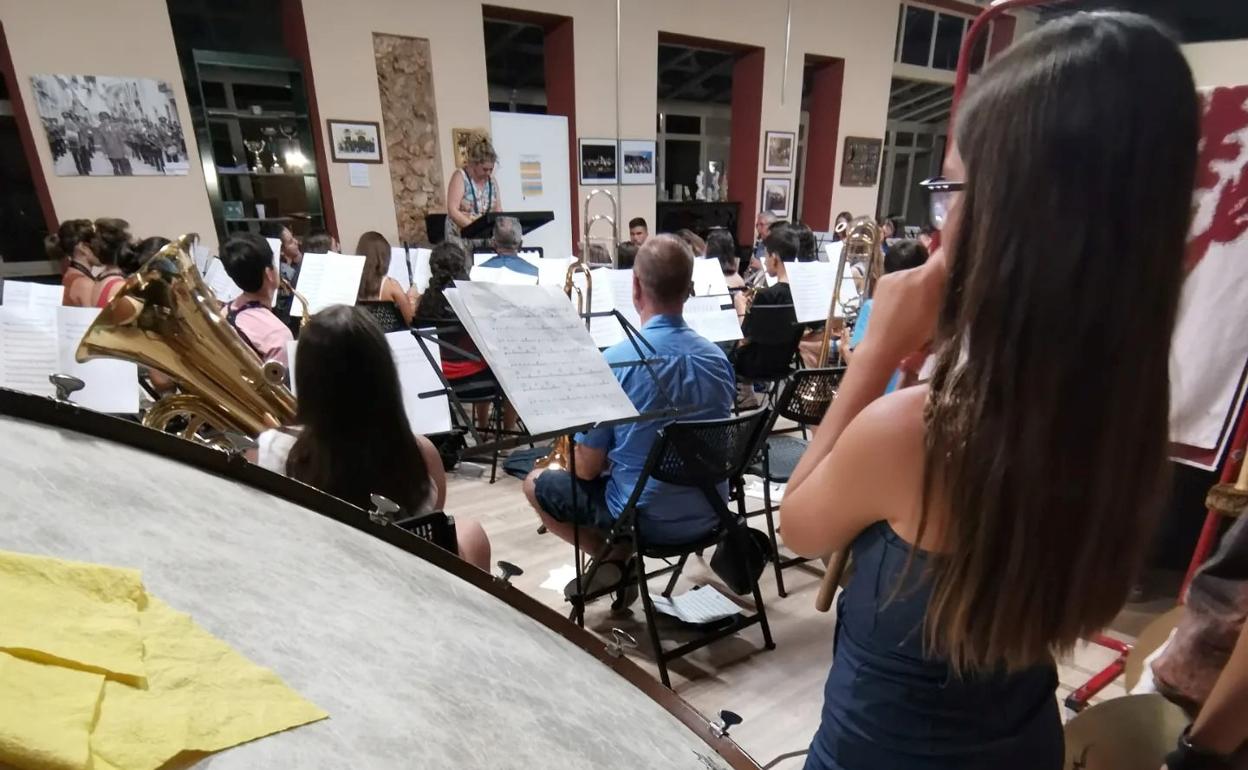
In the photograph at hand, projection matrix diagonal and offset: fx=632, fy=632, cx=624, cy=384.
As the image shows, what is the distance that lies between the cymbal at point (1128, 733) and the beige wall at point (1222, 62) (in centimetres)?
146

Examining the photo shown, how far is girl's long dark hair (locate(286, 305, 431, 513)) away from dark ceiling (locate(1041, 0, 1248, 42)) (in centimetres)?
180

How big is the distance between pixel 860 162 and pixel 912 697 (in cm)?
969

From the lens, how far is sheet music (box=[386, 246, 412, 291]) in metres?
4.45

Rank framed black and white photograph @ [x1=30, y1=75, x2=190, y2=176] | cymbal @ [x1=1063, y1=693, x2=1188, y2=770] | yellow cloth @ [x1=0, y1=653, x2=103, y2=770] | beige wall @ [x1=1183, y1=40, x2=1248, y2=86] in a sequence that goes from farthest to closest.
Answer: framed black and white photograph @ [x1=30, y1=75, x2=190, y2=176] < beige wall @ [x1=1183, y1=40, x2=1248, y2=86] < cymbal @ [x1=1063, y1=693, x2=1188, y2=770] < yellow cloth @ [x1=0, y1=653, x2=103, y2=770]

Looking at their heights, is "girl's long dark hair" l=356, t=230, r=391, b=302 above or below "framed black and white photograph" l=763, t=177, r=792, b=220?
below

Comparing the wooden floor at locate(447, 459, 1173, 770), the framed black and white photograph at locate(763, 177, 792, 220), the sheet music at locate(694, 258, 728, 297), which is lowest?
the wooden floor at locate(447, 459, 1173, 770)

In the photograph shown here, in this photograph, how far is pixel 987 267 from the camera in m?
0.65

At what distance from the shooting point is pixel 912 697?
88cm

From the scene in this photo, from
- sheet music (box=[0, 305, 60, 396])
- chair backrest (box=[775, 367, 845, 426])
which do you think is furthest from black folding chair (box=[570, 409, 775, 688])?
sheet music (box=[0, 305, 60, 396])

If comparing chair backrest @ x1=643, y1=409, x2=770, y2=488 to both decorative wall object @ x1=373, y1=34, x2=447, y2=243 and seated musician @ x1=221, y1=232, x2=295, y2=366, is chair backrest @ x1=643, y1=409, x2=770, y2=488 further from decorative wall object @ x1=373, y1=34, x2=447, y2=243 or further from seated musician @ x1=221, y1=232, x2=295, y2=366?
decorative wall object @ x1=373, y1=34, x2=447, y2=243

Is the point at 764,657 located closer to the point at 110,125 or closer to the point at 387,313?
the point at 387,313

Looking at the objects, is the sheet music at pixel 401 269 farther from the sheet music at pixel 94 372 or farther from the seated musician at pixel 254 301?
the sheet music at pixel 94 372

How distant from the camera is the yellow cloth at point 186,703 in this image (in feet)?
0.82

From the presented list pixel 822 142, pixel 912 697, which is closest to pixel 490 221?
pixel 912 697
